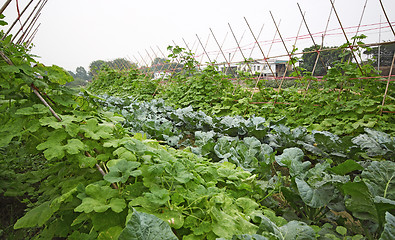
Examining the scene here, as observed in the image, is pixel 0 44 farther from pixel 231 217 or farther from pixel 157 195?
pixel 231 217

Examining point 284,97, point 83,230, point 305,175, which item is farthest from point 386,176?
point 284,97

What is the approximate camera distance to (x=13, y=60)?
1.25 metres

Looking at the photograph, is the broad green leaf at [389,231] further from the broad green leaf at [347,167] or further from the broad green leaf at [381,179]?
the broad green leaf at [347,167]

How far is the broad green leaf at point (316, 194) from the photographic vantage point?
138 cm

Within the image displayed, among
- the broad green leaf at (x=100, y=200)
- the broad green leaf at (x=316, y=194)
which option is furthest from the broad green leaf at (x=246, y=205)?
the broad green leaf at (x=100, y=200)

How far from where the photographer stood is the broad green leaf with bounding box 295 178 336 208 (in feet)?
4.51

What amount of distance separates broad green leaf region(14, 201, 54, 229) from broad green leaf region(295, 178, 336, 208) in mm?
1477

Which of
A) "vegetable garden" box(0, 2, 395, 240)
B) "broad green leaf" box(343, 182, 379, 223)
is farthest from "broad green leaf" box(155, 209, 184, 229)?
"broad green leaf" box(343, 182, 379, 223)

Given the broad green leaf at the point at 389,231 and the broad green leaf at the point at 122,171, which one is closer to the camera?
the broad green leaf at the point at 389,231

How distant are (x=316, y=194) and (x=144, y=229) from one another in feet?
3.84

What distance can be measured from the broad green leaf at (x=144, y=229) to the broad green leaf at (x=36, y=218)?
632mm

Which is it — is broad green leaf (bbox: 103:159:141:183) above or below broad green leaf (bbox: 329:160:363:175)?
below

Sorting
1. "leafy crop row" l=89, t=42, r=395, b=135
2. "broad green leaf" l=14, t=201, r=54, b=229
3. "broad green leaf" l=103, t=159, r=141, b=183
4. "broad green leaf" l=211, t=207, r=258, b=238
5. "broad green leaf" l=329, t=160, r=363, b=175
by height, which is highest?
"leafy crop row" l=89, t=42, r=395, b=135

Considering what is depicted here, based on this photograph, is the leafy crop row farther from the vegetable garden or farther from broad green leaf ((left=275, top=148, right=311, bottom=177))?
broad green leaf ((left=275, top=148, right=311, bottom=177))
